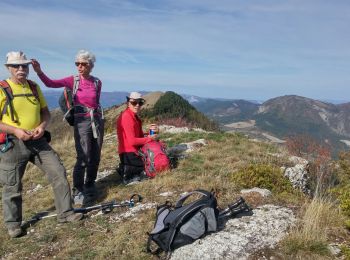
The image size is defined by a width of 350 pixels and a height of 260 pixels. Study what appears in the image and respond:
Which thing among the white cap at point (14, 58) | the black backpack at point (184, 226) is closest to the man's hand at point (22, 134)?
the white cap at point (14, 58)

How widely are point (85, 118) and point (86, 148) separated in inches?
22.8

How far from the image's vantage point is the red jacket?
334 inches

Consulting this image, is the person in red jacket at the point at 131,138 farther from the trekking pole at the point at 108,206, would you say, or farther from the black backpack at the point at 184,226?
the black backpack at the point at 184,226

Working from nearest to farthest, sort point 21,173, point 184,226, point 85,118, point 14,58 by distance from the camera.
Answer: point 184,226 < point 14,58 < point 21,173 < point 85,118

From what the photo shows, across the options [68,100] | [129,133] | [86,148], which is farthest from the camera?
[129,133]

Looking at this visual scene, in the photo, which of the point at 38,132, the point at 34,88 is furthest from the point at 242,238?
the point at 34,88

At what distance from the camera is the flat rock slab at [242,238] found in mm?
5168

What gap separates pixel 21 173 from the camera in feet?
21.0

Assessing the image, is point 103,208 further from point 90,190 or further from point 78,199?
point 90,190

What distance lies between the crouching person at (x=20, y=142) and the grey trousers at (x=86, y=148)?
2.82ft

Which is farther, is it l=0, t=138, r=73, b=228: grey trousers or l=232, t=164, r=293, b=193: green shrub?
l=232, t=164, r=293, b=193: green shrub

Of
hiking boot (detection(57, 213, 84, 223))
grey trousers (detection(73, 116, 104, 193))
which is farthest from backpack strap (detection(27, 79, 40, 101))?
hiking boot (detection(57, 213, 84, 223))

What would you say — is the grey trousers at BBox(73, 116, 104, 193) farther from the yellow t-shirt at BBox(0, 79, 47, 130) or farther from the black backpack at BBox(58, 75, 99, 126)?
the yellow t-shirt at BBox(0, 79, 47, 130)

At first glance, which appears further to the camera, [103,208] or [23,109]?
[103,208]
